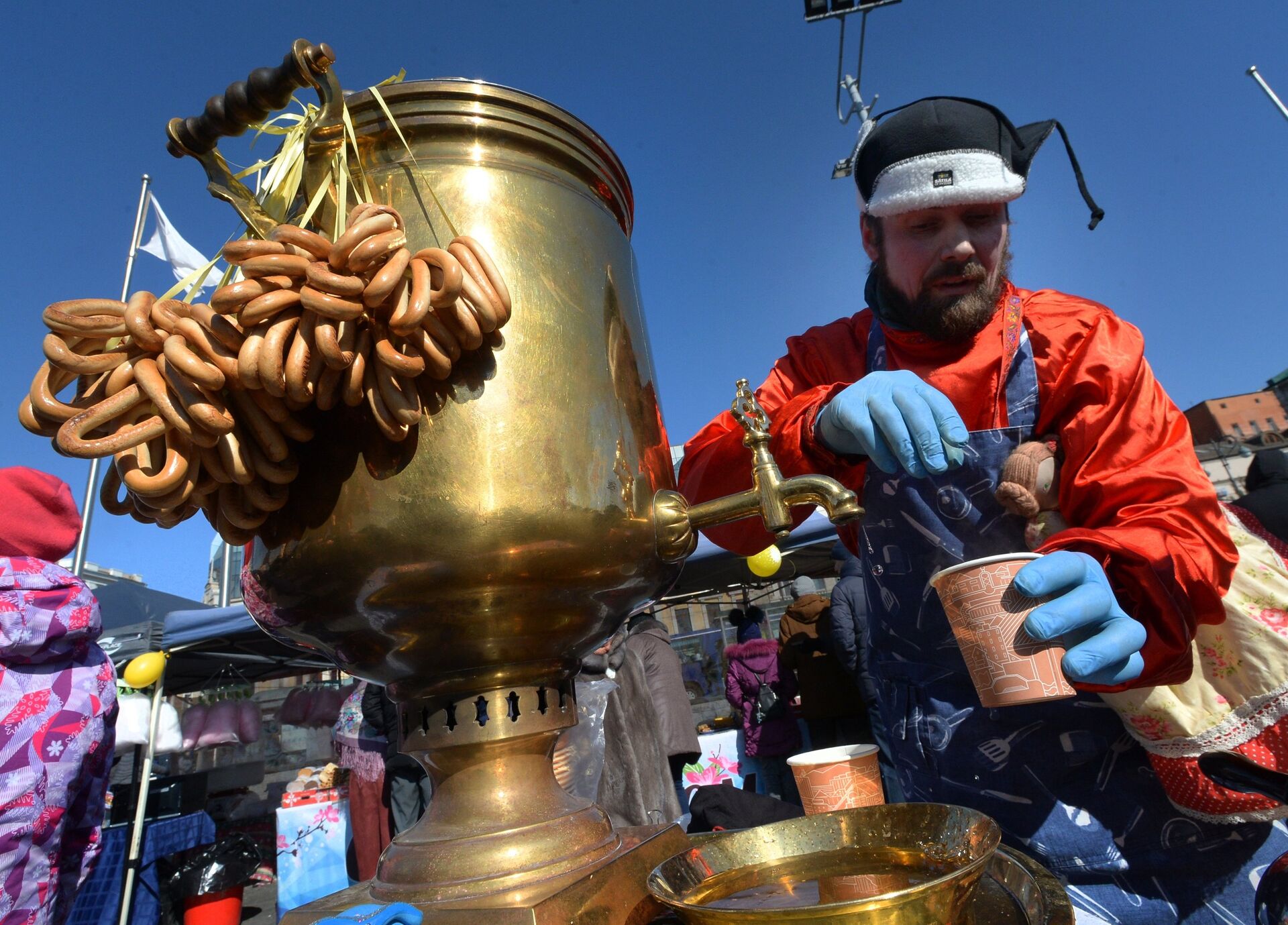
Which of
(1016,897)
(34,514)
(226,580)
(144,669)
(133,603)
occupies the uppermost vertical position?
(226,580)

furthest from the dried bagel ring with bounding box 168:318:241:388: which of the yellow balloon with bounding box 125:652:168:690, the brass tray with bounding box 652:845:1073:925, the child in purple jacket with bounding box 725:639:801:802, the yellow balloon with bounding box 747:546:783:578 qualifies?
the yellow balloon with bounding box 125:652:168:690

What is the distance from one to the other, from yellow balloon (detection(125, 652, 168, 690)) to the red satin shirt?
516 centimetres

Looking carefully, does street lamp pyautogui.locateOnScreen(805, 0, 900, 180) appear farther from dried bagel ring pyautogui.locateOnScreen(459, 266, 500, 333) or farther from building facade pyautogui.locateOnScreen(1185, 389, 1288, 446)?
building facade pyautogui.locateOnScreen(1185, 389, 1288, 446)

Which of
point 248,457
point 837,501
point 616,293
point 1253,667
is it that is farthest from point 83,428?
point 1253,667

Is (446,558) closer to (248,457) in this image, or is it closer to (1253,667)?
(248,457)

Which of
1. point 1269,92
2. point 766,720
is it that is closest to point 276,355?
point 766,720

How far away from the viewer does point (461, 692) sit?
0.64m

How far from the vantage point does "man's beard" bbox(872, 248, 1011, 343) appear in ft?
3.89

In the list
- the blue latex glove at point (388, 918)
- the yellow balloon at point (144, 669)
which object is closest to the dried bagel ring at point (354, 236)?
the blue latex glove at point (388, 918)

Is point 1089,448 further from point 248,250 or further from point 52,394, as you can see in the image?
point 52,394

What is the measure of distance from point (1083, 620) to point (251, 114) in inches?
39.8

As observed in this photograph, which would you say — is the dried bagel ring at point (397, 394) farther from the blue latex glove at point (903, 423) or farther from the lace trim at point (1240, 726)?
the lace trim at point (1240, 726)

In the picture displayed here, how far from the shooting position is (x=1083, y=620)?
747mm

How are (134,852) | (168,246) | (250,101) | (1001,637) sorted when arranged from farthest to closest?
(168,246), (134,852), (1001,637), (250,101)
